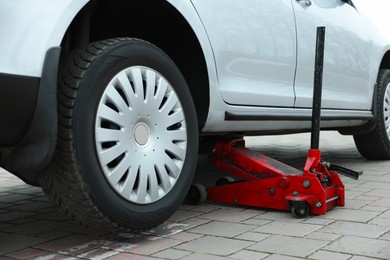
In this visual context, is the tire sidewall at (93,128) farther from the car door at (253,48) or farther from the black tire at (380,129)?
the black tire at (380,129)

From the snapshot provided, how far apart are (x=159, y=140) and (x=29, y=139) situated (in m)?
0.62

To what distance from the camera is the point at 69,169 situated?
2.00 meters

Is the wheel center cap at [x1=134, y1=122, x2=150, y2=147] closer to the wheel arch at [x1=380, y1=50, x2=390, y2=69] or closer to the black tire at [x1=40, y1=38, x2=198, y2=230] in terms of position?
the black tire at [x1=40, y1=38, x2=198, y2=230]

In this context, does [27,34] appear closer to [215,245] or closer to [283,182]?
[215,245]

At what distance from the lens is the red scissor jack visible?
2.74 metres

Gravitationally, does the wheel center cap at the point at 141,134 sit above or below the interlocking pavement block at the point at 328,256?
above

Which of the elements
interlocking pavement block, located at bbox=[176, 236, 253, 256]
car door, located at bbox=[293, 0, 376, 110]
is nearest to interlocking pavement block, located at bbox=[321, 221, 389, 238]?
interlocking pavement block, located at bbox=[176, 236, 253, 256]

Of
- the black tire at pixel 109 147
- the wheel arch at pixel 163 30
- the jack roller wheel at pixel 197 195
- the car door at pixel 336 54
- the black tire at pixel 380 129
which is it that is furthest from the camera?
the black tire at pixel 380 129

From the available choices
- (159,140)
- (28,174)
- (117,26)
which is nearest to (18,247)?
(28,174)

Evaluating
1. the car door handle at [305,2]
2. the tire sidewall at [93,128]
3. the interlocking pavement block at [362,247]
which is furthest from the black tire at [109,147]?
the car door handle at [305,2]

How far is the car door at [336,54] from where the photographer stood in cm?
343

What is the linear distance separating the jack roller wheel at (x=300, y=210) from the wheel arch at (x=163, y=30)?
666 millimetres

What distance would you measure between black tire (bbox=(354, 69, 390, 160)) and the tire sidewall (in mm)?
2783

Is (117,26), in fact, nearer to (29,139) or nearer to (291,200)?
(29,139)
